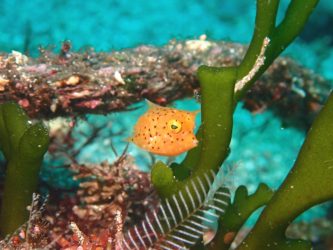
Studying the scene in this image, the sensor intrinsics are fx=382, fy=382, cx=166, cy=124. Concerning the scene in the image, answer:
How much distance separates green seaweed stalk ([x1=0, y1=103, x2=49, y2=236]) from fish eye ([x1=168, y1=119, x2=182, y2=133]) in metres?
0.79

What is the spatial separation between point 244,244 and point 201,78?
1.14 meters

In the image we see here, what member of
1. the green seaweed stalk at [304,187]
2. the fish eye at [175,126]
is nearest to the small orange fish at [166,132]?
the fish eye at [175,126]

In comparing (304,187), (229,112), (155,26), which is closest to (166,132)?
(229,112)

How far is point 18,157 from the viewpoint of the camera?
2445mm

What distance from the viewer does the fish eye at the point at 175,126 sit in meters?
2.54

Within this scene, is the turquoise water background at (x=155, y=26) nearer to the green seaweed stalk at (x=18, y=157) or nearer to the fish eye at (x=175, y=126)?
the fish eye at (x=175, y=126)

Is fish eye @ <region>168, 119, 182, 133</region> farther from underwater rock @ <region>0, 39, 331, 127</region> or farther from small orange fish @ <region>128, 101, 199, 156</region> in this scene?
underwater rock @ <region>0, 39, 331, 127</region>

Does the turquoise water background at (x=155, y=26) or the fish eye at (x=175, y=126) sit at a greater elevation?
the turquoise water background at (x=155, y=26)

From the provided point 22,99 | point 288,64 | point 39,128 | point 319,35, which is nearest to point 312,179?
point 39,128

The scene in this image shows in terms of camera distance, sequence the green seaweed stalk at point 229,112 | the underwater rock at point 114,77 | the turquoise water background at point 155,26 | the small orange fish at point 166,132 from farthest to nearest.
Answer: the turquoise water background at point 155,26 → the underwater rock at point 114,77 → the small orange fish at point 166,132 → the green seaweed stalk at point 229,112

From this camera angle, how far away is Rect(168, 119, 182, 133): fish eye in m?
2.54

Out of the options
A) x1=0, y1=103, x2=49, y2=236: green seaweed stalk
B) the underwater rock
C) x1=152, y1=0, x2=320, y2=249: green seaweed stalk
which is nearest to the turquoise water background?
the underwater rock

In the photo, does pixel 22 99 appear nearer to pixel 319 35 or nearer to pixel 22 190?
pixel 22 190

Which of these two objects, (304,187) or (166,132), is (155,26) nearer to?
(166,132)
